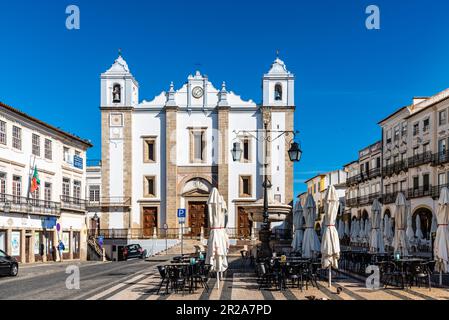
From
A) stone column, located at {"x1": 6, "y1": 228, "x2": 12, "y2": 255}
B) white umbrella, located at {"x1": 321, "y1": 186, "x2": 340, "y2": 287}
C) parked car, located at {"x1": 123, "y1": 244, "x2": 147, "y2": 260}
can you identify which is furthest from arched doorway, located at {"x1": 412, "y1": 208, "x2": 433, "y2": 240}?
white umbrella, located at {"x1": 321, "y1": 186, "x2": 340, "y2": 287}

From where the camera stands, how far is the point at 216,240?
712 inches

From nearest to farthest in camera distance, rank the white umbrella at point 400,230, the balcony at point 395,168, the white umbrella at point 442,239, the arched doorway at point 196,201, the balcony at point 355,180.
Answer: the white umbrella at point 442,239 → the white umbrella at point 400,230 → the arched doorway at point 196,201 → the balcony at point 395,168 → the balcony at point 355,180

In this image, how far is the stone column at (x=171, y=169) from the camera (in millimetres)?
50281

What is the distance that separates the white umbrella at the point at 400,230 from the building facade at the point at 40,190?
1993cm

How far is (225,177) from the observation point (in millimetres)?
50469

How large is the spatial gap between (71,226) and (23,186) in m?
7.00

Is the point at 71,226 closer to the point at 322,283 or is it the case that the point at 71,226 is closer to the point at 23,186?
the point at 23,186

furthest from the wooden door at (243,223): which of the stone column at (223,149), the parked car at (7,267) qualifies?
the parked car at (7,267)

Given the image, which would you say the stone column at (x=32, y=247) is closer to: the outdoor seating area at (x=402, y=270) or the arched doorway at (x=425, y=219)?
the outdoor seating area at (x=402, y=270)

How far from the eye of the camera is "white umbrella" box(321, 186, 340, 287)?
57.7 feet

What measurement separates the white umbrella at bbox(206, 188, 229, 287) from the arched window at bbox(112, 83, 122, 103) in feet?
112

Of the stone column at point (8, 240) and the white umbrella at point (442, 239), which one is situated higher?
the white umbrella at point (442, 239)

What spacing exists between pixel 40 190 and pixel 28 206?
244 centimetres
